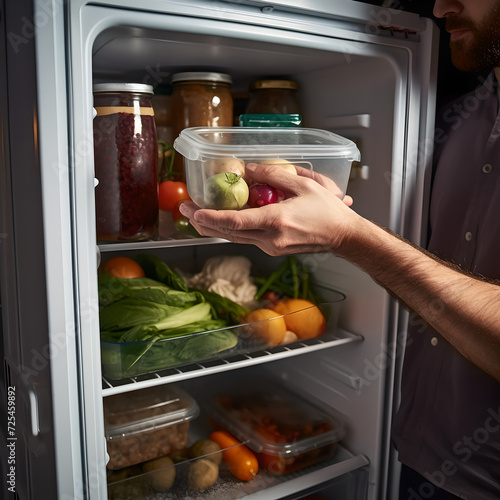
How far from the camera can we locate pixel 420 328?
137cm

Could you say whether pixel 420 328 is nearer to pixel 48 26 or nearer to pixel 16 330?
pixel 16 330

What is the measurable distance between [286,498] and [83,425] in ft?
2.12

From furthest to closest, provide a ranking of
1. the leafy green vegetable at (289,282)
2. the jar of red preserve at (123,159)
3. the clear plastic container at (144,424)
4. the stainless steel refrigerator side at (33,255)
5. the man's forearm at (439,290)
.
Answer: the leafy green vegetable at (289,282), the clear plastic container at (144,424), the jar of red preserve at (123,159), the man's forearm at (439,290), the stainless steel refrigerator side at (33,255)

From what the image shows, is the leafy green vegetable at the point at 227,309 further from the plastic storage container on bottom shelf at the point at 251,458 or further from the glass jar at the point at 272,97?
the glass jar at the point at 272,97

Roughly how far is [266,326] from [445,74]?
0.87 metres

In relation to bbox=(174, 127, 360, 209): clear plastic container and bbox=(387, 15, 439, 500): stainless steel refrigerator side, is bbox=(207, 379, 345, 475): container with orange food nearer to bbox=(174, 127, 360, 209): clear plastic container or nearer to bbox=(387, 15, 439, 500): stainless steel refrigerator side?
bbox=(387, 15, 439, 500): stainless steel refrigerator side

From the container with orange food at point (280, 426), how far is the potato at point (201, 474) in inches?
5.5

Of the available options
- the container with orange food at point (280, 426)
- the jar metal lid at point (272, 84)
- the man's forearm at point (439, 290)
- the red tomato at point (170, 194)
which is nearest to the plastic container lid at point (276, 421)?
the container with orange food at point (280, 426)

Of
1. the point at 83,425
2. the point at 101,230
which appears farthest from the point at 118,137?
the point at 83,425

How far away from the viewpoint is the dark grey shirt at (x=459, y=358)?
1186mm

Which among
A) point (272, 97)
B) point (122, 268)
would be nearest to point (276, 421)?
point (122, 268)

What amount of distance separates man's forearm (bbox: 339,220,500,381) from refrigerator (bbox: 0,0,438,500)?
0.88ft

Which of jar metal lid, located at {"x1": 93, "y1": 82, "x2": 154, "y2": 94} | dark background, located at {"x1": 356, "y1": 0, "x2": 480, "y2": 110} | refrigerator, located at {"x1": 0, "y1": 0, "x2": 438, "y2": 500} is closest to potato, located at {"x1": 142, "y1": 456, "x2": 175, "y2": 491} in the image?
refrigerator, located at {"x1": 0, "y1": 0, "x2": 438, "y2": 500}

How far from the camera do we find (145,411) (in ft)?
4.34
